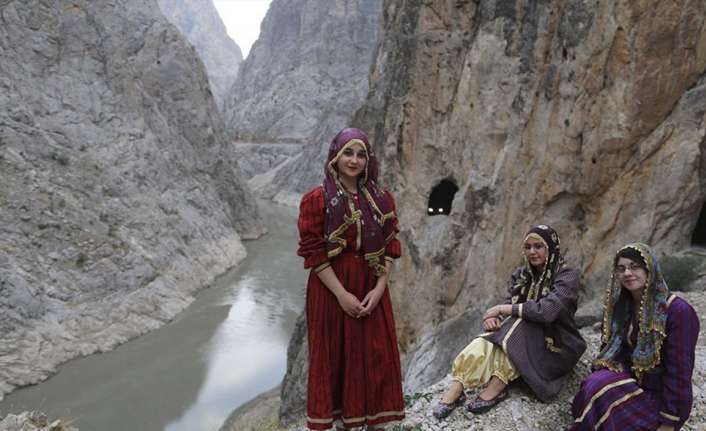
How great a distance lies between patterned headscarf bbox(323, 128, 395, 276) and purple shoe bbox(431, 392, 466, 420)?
1523 mm

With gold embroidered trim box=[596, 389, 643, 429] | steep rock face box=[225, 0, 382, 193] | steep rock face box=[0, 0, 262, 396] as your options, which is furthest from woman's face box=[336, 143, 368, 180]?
steep rock face box=[225, 0, 382, 193]

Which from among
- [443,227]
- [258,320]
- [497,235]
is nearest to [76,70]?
[258,320]

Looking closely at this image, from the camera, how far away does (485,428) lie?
390 cm

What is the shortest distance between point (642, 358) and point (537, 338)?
76 cm

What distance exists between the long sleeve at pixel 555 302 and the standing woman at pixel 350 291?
1.16m

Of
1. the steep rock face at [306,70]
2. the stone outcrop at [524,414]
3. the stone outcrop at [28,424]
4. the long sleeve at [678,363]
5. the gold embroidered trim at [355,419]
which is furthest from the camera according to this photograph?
the steep rock face at [306,70]

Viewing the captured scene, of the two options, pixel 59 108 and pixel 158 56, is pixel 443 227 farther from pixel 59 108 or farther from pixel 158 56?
pixel 158 56

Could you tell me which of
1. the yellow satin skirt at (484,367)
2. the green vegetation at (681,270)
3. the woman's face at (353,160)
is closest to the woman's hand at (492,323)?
the yellow satin skirt at (484,367)

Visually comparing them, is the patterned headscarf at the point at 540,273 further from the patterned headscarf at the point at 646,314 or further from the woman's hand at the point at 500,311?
the patterned headscarf at the point at 646,314

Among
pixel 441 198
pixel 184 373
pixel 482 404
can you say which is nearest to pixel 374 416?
pixel 482 404

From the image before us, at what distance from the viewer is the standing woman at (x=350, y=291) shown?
324 cm

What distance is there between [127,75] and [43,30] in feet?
12.6

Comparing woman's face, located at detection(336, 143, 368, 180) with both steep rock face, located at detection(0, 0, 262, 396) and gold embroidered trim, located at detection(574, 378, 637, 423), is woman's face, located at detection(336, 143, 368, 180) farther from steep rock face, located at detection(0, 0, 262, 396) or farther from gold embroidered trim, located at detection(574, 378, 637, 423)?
steep rock face, located at detection(0, 0, 262, 396)

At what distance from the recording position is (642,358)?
3.40 m
